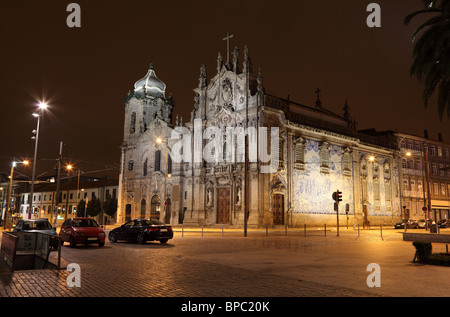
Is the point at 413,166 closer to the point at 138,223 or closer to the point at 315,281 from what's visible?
the point at 138,223

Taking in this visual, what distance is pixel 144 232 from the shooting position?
72.9ft

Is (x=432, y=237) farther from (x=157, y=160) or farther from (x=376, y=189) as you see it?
(x=157, y=160)

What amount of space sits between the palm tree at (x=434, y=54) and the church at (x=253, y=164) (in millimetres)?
21308

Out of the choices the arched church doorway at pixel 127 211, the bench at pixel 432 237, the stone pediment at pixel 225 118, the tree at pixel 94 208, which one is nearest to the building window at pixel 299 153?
the stone pediment at pixel 225 118

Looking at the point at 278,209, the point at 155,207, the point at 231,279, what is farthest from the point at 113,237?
the point at 155,207

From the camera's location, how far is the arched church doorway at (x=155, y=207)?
55.0 metres

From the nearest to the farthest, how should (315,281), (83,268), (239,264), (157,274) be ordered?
(315,281)
(157,274)
(83,268)
(239,264)

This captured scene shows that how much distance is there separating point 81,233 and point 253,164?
957 inches

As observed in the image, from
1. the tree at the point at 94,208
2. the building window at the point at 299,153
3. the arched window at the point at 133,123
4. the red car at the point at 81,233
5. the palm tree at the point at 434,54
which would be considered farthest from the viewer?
the tree at the point at 94,208

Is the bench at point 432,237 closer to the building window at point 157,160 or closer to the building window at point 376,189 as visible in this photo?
the building window at point 376,189

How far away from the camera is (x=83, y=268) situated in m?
11.9

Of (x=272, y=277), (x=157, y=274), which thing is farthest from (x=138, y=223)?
(x=272, y=277)

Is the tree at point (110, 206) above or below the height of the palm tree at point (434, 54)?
below
